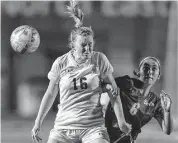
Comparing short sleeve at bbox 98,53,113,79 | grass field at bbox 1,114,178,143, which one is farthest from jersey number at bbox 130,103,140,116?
short sleeve at bbox 98,53,113,79

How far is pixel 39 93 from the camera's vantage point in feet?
16.7

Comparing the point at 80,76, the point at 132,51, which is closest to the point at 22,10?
the point at 132,51

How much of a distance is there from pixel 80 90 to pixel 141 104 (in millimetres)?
828

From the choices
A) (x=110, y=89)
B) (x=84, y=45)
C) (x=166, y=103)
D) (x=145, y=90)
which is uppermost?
(x=84, y=45)

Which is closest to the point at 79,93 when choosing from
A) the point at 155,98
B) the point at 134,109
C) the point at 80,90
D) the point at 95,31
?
the point at 80,90

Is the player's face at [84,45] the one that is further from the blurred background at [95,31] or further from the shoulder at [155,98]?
the blurred background at [95,31]

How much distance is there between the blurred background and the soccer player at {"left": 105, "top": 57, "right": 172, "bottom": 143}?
2.28ft

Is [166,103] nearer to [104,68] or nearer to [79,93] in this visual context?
[104,68]

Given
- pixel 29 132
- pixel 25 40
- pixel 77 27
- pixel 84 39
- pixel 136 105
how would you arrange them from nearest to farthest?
1. pixel 84 39
2. pixel 77 27
3. pixel 25 40
4. pixel 136 105
5. pixel 29 132

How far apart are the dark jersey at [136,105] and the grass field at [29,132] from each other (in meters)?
0.33

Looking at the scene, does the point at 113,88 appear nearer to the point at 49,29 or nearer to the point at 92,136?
the point at 92,136

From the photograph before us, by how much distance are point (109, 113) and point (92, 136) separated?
529 millimetres

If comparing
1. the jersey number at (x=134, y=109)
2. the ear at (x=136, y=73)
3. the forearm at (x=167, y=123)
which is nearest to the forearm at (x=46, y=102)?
the jersey number at (x=134, y=109)

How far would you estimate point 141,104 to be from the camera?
3.89 metres
